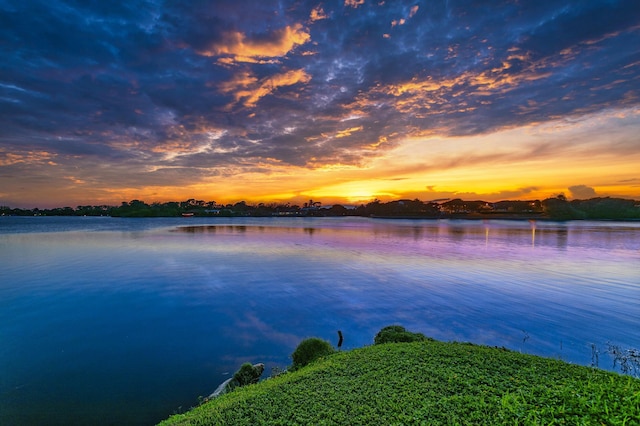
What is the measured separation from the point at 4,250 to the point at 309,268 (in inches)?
1389

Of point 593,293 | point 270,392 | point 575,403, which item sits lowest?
point 593,293

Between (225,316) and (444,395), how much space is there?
39.5ft

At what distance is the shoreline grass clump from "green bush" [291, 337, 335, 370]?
201cm

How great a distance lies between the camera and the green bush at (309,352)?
27.9 ft

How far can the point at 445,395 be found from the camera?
4.87 meters

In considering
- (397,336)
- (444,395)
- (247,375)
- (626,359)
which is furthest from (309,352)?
(626,359)

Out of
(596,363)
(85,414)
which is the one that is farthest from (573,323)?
(85,414)

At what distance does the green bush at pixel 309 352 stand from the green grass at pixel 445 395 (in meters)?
2.01

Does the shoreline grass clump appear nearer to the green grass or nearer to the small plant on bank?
the green grass

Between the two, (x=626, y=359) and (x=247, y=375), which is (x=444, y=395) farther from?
(x=626, y=359)

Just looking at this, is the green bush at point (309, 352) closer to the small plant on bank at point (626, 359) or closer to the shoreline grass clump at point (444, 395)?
the shoreline grass clump at point (444, 395)

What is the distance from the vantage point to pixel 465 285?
20359mm

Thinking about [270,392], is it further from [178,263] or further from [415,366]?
[178,263]

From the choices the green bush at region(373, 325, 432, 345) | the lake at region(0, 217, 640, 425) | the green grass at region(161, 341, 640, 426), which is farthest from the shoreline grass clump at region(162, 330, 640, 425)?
the lake at region(0, 217, 640, 425)
